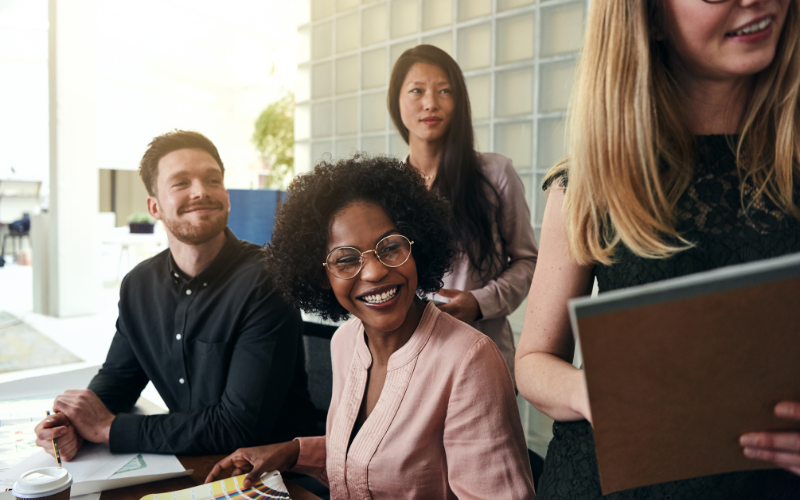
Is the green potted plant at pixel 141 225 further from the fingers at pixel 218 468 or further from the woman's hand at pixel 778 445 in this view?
the woman's hand at pixel 778 445

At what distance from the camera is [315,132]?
3570 millimetres

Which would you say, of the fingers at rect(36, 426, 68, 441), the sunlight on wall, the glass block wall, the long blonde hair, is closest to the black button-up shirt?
the fingers at rect(36, 426, 68, 441)

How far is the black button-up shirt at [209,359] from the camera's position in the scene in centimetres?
129

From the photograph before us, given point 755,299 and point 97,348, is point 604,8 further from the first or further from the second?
point 97,348

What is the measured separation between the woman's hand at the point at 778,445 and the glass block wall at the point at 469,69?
1686mm

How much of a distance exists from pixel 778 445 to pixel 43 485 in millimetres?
941

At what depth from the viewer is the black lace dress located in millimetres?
706

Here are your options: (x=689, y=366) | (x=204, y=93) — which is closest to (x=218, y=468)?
(x=689, y=366)

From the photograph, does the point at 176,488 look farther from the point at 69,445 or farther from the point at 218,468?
the point at 69,445

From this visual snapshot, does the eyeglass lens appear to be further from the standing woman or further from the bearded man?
the standing woman

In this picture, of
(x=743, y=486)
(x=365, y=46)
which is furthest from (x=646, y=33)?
(x=365, y=46)

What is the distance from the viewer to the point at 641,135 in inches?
29.7

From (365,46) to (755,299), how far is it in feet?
9.91

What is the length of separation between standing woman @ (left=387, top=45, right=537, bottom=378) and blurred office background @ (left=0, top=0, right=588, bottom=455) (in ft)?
1.82
